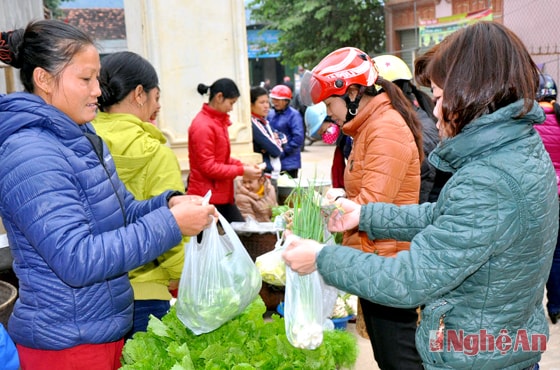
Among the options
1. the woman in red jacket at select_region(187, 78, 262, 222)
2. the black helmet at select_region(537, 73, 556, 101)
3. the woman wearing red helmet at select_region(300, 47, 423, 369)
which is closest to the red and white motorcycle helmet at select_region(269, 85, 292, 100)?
the woman in red jacket at select_region(187, 78, 262, 222)

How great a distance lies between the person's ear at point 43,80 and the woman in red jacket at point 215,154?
2932mm

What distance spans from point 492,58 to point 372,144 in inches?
45.8

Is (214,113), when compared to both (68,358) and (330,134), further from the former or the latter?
(68,358)

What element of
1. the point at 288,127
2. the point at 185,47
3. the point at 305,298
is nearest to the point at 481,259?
the point at 305,298

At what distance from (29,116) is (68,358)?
0.74 meters

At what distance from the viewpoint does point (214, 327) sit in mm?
2172

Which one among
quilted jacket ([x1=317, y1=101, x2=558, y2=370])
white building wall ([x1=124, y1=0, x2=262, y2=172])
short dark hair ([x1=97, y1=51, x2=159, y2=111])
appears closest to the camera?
quilted jacket ([x1=317, y1=101, x2=558, y2=370])

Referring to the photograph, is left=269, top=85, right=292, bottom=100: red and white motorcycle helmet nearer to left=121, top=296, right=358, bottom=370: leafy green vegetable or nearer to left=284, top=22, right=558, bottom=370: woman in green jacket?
left=121, top=296, right=358, bottom=370: leafy green vegetable

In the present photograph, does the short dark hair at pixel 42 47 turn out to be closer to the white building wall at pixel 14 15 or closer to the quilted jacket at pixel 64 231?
the quilted jacket at pixel 64 231

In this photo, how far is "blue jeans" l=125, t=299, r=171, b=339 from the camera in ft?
8.72

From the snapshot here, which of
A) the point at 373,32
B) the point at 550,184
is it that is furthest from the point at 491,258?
the point at 373,32

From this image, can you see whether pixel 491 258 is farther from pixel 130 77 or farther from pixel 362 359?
pixel 362 359

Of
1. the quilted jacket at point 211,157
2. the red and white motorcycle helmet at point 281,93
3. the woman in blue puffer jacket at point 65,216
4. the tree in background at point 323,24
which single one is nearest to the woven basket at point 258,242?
the quilted jacket at point 211,157

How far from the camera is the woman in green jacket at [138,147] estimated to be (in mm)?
2516
